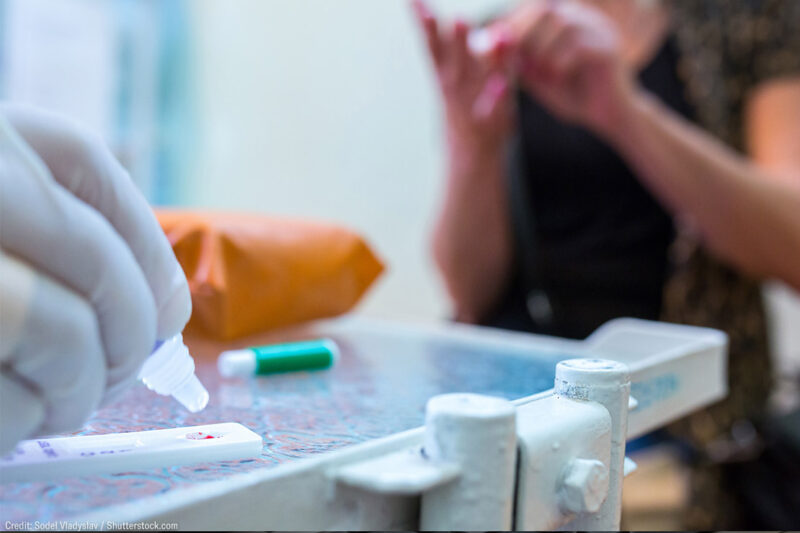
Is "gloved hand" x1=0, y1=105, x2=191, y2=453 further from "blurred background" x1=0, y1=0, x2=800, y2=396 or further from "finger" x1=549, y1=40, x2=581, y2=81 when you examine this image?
"blurred background" x1=0, y1=0, x2=800, y2=396

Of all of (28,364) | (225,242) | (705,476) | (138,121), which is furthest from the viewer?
(138,121)

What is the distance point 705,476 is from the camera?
2.61 feet

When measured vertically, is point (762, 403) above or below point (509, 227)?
below

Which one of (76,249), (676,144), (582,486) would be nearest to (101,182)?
(76,249)

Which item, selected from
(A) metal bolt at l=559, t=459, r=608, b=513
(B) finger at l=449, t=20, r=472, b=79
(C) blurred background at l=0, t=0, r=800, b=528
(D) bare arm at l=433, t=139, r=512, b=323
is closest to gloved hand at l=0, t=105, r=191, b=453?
(A) metal bolt at l=559, t=459, r=608, b=513

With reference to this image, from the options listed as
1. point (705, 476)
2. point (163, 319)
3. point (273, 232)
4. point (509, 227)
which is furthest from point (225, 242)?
point (705, 476)

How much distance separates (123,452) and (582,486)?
0.14m

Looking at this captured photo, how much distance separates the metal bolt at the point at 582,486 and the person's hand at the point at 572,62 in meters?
0.46

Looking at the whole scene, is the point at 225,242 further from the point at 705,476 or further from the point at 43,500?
the point at 705,476

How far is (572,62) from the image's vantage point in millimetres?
626

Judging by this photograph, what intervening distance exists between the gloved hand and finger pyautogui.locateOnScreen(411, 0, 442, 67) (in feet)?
1.51

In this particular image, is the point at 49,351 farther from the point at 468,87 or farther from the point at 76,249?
the point at 468,87

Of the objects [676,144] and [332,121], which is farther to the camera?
Result: [332,121]

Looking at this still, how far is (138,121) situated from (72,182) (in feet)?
5.02
